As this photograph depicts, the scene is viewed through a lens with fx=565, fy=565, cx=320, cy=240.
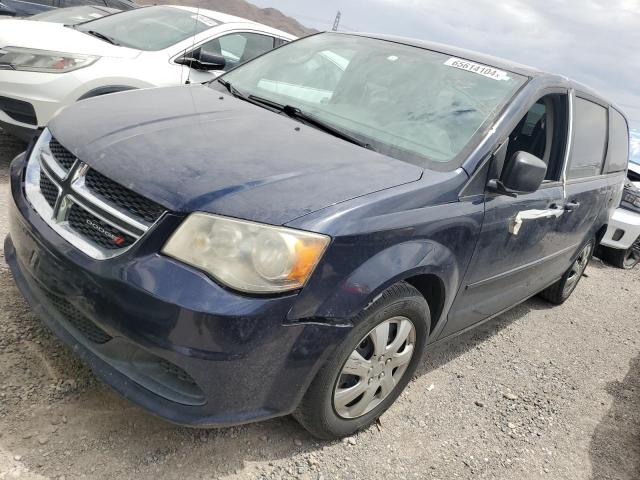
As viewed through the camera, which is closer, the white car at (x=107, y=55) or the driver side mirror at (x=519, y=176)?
the driver side mirror at (x=519, y=176)

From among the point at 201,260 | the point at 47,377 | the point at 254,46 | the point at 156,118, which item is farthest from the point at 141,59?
the point at 201,260

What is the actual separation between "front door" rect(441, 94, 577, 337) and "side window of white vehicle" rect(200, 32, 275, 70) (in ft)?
10.0

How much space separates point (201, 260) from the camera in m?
1.86

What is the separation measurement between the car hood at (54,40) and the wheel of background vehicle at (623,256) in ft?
20.4

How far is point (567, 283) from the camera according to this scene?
4910 millimetres

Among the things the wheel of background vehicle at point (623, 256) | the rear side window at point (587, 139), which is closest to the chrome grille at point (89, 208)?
the rear side window at point (587, 139)

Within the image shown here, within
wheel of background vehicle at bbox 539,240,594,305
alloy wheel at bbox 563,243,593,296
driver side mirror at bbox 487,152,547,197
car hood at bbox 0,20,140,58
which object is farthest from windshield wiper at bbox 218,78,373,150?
alloy wheel at bbox 563,243,593,296

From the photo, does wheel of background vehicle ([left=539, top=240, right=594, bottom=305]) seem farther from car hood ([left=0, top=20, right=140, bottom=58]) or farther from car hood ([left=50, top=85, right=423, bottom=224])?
car hood ([left=0, top=20, right=140, bottom=58])

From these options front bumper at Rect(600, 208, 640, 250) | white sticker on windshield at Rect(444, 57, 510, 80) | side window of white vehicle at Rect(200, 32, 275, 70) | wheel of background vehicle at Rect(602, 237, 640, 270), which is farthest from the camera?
wheel of background vehicle at Rect(602, 237, 640, 270)

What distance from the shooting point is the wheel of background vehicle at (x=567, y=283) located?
4773mm

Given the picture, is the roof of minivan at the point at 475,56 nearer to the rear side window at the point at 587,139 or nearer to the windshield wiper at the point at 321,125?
the rear side window at the point at 587,139

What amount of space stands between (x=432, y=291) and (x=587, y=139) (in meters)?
2.02

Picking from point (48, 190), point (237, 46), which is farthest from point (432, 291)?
point (237, 46)

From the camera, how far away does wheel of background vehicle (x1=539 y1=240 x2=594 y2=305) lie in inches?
188
